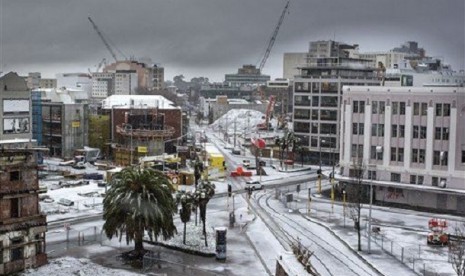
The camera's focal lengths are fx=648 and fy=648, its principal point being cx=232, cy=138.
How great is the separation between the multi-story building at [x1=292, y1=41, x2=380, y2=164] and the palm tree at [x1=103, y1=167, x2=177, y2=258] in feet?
173

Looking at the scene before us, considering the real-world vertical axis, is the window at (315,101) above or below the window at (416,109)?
above

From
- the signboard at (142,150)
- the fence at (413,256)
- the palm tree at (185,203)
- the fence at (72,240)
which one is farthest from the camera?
the signboard at (142,150)

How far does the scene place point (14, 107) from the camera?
80.5 m

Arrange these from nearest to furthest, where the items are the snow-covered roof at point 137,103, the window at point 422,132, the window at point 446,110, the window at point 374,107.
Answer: the window at point 446,110 < the window at point 422,132 < the window at point 374,107 < the snow-covered roof at point 137,103

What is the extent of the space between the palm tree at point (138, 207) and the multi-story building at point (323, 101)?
52.8 metres

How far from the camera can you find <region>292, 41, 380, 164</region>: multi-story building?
301 ft

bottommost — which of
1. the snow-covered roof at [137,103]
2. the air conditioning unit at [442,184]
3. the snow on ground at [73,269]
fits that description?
the snow on ground at [73,269]

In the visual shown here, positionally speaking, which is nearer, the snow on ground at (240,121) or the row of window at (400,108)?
the row of window at (400,108)

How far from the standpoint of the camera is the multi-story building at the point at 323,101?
91875 mm

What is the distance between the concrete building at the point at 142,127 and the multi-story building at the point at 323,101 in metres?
18.5

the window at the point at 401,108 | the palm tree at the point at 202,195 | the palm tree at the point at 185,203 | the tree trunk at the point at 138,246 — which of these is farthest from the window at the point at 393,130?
the tree trunk at the point at 138,246

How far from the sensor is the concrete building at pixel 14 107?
3093 inches

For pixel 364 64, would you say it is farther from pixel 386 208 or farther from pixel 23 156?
pixel 23 156

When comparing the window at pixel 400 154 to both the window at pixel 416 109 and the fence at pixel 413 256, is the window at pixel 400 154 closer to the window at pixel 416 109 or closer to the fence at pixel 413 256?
the window at pixel 416 109
